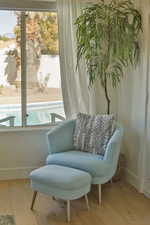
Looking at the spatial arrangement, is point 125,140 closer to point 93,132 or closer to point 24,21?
point 93,132

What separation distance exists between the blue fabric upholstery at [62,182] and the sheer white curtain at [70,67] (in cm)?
115

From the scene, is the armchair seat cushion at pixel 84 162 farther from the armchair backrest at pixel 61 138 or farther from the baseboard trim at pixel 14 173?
the baseboard trim at pixel 14 173

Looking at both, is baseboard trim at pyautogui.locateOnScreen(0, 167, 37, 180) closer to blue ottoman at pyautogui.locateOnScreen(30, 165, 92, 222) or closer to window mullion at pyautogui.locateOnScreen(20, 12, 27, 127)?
window mullion at pyautogui.locateOnScreen(20, 12, 27, 127)

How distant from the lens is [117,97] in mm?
4402

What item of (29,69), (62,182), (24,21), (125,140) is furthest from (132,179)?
(24,21)

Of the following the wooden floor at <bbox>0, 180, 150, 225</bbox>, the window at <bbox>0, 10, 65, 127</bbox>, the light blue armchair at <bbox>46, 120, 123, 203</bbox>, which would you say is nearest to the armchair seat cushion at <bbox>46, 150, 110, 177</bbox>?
the light blue armchair at <bbox>46, 120, 123, 203</bbox>

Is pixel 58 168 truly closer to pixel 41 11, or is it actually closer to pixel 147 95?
pixel 147 95

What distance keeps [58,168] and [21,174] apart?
42.0 inches

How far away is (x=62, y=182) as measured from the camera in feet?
9.97

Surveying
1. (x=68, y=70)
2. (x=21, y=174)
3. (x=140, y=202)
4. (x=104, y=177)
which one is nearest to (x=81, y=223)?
(x=104, y=177)

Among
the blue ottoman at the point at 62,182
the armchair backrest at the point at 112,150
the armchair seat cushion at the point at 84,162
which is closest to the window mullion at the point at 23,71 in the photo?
the armchair seat cushion at the point at 84,162

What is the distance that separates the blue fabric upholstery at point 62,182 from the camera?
305 centimetres

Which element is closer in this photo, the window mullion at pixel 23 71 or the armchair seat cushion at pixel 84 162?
the armchair seat cushion at pixel 84 162

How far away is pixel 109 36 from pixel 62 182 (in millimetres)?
1781
